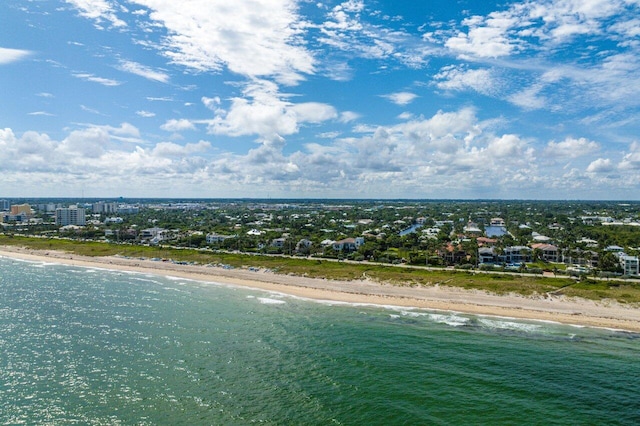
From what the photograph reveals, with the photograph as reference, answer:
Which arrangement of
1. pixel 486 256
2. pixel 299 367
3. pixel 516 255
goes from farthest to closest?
pixel 516 255, pixel 486 256, pixel 299 367

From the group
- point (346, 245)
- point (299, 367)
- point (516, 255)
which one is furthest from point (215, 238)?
point (299, 367)

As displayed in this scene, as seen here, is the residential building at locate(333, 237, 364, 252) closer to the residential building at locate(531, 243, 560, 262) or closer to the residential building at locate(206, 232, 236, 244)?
the residential building at locate(206, 232, 236, 244)

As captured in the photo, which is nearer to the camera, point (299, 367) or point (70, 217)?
point (299, 367)

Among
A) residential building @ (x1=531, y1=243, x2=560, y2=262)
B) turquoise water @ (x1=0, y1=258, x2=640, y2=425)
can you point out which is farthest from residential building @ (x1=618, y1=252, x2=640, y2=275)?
turquoise water @ (x1=0, y1=258, x2=640, y2=425)

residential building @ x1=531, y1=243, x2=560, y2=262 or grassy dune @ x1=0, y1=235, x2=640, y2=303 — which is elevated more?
residential building @ x1=531, y1=243, x2=560, y2=262

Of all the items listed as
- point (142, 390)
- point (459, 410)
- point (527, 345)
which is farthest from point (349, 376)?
point (527, 345)

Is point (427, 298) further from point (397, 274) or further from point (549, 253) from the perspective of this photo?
point (549, 253)

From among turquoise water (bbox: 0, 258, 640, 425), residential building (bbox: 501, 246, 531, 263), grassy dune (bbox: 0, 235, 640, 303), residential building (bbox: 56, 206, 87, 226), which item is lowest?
turquoise water (bbox: 0, 258, 640, 425)
